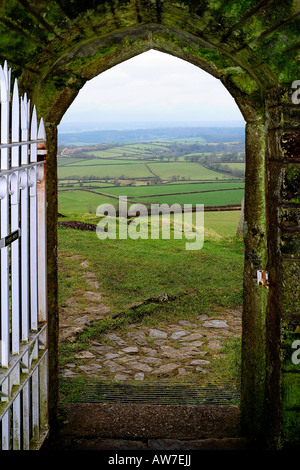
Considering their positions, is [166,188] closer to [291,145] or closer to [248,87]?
[248,87]

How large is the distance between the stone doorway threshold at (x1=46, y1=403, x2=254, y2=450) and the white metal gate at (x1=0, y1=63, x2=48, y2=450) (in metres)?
0.48

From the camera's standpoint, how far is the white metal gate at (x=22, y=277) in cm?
252

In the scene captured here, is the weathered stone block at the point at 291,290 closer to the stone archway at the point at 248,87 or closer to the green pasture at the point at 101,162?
the stone archway at the point at 248,87

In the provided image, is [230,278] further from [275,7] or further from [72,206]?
A: [72,206]

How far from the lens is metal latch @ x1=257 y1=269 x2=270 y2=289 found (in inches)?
142

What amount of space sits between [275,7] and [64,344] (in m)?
4.85

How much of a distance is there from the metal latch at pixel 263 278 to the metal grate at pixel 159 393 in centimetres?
161

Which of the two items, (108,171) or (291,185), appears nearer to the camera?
(291,185)

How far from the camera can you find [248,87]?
11.7 feet

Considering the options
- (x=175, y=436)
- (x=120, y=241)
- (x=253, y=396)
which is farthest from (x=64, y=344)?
(x=120, y=241)

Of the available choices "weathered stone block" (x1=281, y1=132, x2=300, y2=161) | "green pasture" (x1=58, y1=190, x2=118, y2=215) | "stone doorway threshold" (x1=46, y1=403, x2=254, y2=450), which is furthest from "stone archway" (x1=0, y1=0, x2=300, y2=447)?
"green pasture" (x1=58, y1=190, x2=118, y2=215)

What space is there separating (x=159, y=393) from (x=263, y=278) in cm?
202

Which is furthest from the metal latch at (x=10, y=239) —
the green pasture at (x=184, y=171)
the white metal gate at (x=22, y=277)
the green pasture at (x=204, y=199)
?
the green pasture at (x=184, y=171)

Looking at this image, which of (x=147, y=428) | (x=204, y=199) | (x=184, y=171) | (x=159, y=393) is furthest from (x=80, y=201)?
(x=147, y=428)
